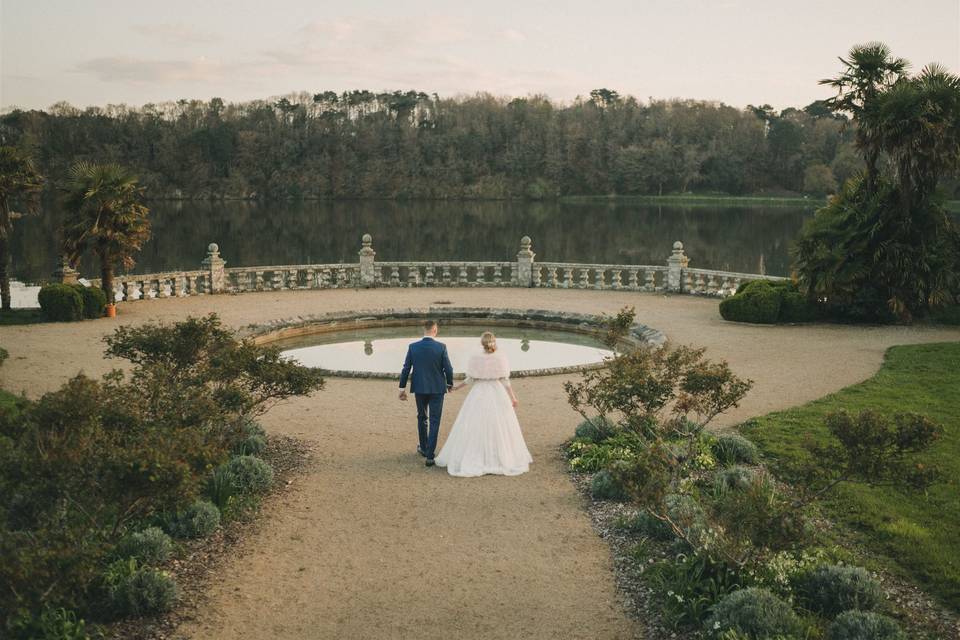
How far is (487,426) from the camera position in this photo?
10289mm

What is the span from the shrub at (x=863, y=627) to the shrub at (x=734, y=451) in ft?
14.2

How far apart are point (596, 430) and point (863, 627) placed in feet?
18.1

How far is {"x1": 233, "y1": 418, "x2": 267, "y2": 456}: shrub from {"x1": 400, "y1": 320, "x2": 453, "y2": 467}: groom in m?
1.99

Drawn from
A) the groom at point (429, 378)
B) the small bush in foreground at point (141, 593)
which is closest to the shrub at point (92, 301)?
the groom at point (429, 378)

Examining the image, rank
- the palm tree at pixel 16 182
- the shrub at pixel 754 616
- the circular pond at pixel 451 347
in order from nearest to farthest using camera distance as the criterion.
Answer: the shrub at pixel 754 616, the circular pond at pixel 451 347, the palm tree at pixel 16 182

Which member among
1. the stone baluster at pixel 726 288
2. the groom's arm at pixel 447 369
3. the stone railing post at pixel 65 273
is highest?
the stone railing post at pixel 65 273

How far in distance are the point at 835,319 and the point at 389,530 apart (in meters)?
16.0

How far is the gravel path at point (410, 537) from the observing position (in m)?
6.80

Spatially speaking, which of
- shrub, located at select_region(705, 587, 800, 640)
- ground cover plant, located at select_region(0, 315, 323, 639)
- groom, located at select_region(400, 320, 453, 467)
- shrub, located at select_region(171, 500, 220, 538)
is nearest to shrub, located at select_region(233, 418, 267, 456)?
ground cover plant, located at select_region(0, 315, 323, 639)

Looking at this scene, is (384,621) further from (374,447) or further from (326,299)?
(326,299)

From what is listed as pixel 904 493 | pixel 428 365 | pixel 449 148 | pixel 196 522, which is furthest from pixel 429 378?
pixel 449 148

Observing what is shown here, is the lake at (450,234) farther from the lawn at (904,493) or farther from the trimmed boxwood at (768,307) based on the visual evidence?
the lawn at (904,493)

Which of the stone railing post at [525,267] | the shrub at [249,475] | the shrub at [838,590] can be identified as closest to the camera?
the shrub at [838,590]

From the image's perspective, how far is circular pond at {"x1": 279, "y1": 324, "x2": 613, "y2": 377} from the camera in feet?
59.8
